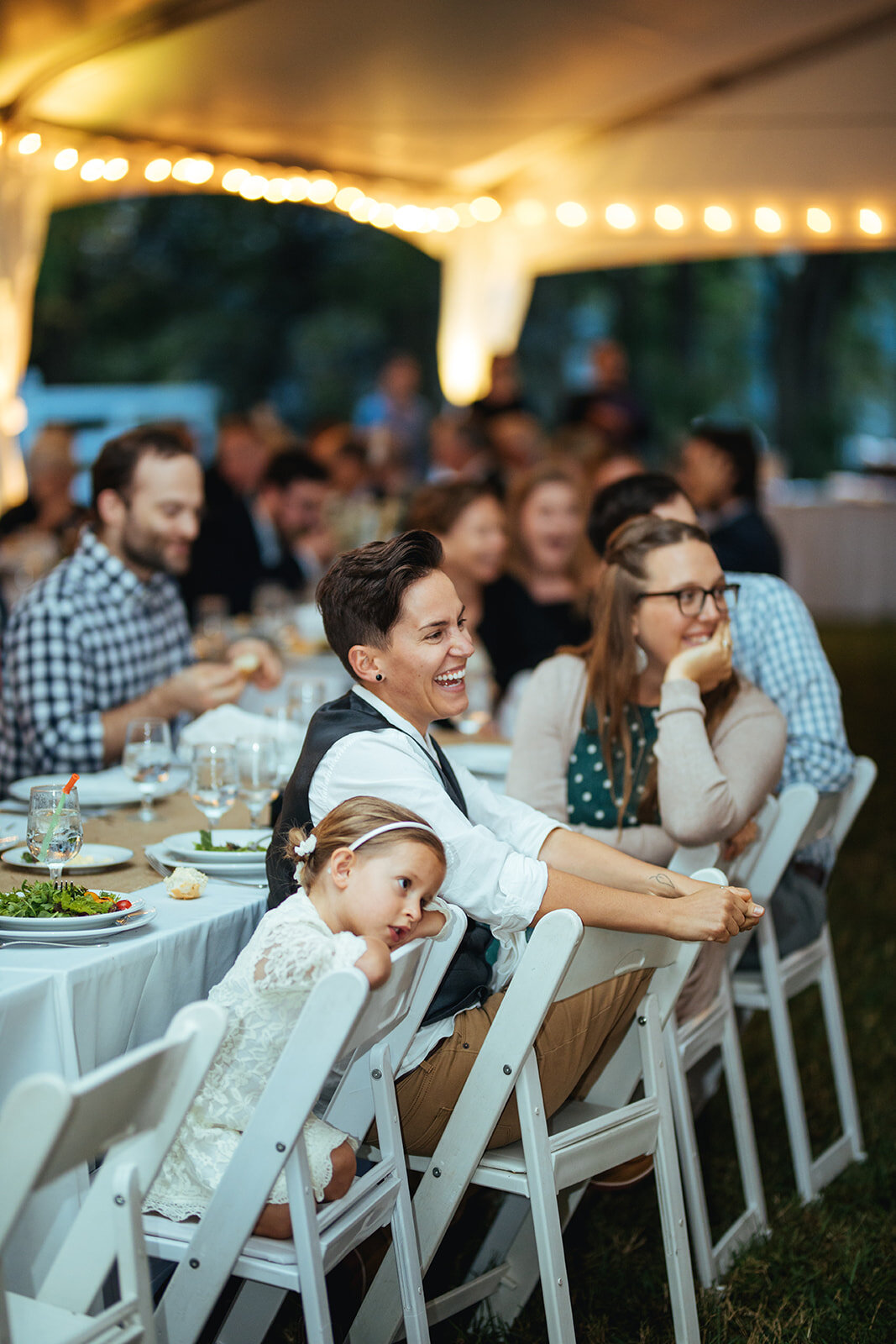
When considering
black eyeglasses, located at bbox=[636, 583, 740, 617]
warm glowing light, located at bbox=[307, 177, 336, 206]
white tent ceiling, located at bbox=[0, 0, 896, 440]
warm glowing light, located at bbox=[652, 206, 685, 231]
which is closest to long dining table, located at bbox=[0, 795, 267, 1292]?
black eyeglasses, located at bbox=[636, 583, 740, 617]

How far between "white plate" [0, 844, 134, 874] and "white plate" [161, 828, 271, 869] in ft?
0.27

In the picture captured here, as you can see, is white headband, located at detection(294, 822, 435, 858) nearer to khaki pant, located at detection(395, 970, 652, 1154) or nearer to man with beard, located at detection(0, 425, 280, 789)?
khaki pant, located at detection(395, 970, 652, 1154)

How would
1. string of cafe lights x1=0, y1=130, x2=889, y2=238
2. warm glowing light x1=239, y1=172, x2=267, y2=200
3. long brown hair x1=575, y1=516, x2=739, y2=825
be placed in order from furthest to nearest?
warm glowing light x1=239, y1=172, x2=267, y2=200 → string of cafe lights x1=0, y1=130, x2=889, y2=238 → long brown hair x1=575, y1=516, x2=739, y2=825

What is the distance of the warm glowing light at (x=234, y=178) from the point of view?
7.86m

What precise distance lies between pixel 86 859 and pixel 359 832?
699 millimetres

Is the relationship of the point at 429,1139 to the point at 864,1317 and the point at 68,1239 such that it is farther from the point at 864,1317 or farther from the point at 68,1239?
the point at 864,1317

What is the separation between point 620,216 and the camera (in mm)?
8875

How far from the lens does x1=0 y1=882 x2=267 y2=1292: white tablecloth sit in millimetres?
1773

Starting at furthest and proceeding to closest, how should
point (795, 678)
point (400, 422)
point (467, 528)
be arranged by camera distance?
point (400, 422), point (467, 528), point (795, 678)

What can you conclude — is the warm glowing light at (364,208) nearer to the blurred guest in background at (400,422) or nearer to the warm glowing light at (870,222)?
the blurred guest in background at (400,422)

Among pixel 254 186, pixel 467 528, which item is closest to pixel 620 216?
pixel 254 186

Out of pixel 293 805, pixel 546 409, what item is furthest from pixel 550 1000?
pixel 546 409

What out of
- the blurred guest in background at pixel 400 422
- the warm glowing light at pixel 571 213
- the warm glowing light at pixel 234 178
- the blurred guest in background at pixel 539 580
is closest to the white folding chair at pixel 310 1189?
the blurred guest in background at pixel 539 580

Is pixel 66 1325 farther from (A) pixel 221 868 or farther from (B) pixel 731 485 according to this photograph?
(B) pixel 731 485
